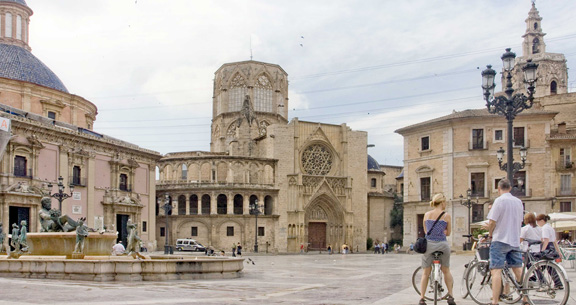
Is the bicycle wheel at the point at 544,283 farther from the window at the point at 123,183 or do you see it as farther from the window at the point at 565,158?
the window at the point at 565,158

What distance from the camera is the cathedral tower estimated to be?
6419 centimetres

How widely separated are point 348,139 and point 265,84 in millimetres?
12394

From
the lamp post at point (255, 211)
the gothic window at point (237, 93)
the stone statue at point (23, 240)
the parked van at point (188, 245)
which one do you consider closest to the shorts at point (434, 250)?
the stone statue at point (23, 240)

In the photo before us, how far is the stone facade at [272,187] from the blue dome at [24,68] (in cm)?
1368

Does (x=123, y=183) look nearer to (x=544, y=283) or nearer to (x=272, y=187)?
(x=272, y=187)

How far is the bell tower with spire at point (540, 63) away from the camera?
77.5m

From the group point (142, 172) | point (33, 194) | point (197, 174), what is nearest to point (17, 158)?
point (33, 194)

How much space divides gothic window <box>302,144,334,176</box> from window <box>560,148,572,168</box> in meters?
21.8

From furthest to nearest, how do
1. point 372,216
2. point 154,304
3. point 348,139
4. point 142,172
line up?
point 372,216, point 348,139, point 142,172, point 154,304

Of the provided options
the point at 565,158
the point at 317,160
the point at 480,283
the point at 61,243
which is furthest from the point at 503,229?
the point at 317,160

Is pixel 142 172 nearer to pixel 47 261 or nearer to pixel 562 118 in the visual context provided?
pixel 47 261

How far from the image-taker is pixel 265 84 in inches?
2601

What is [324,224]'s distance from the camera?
56.7 meters

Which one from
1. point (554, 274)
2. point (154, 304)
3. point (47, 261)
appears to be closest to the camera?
point (554, 274)
